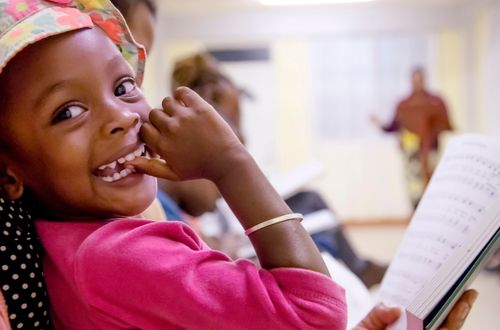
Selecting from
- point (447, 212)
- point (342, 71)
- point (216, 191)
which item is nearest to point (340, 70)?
point (342, 71)

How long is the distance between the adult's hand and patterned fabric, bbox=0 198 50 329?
34 centimetres

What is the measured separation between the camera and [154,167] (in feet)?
2.11

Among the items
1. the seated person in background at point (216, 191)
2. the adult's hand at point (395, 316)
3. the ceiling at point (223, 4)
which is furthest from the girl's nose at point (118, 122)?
the ceiling at point (223, 4)

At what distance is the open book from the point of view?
71cm

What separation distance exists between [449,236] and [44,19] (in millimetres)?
515

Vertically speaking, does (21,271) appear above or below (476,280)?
above

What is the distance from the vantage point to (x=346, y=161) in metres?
7.15

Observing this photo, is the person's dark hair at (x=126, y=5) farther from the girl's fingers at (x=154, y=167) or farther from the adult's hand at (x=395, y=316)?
the adult's hand at (x=395, y=316)

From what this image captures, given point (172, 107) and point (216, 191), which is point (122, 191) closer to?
point (172, 107)

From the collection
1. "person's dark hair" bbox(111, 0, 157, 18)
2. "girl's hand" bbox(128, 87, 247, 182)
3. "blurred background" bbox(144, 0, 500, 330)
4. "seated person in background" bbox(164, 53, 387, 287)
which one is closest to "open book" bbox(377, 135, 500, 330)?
"girl's hand" bbox(128, 87, 247, 182)

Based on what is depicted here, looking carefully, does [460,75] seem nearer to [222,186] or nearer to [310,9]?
[310,9]

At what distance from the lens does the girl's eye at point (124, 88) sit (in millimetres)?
672

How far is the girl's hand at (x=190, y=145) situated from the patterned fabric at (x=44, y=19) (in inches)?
5.0

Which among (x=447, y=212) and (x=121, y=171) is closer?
(x=121, y=171)
